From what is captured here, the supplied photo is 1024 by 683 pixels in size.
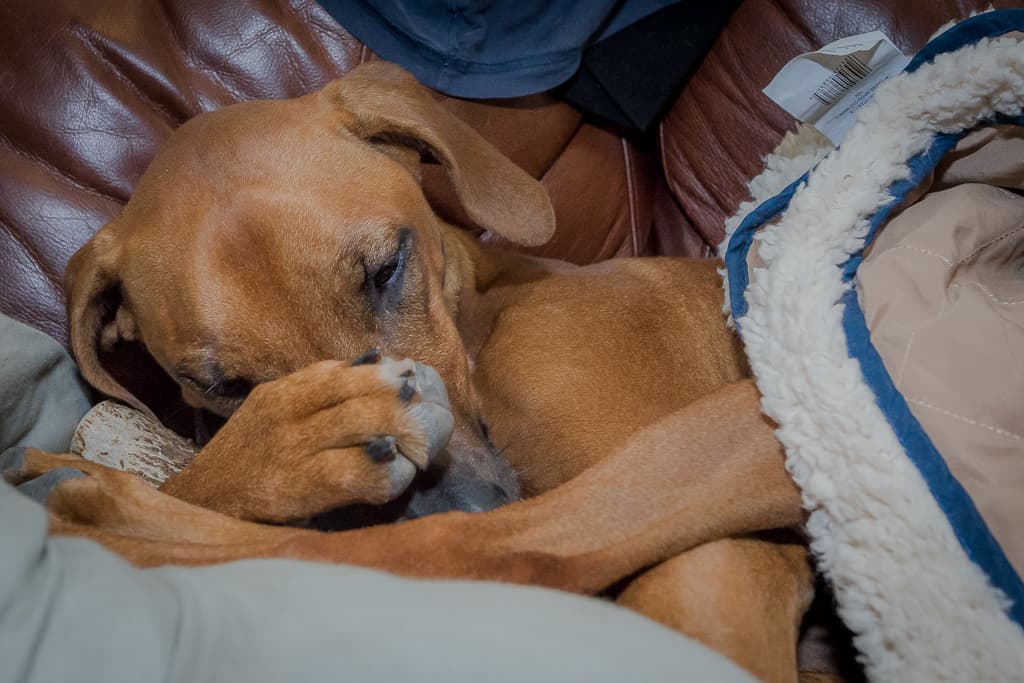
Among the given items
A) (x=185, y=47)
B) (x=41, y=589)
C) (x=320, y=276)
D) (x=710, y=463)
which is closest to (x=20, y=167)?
(x=185, y=47)

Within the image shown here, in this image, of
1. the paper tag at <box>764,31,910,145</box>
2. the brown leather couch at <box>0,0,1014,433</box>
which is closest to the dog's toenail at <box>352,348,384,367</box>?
the brown leather couch at <box>0,0,1014,433</box>

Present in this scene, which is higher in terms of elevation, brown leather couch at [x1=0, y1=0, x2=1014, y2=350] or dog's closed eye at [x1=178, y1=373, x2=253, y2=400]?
brown leather couch at [x1=0, y1=0, x2=1014, y2=350]

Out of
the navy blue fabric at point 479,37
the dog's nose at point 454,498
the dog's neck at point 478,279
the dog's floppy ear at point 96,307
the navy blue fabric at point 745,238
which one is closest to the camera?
the dog's nose at point 454,498

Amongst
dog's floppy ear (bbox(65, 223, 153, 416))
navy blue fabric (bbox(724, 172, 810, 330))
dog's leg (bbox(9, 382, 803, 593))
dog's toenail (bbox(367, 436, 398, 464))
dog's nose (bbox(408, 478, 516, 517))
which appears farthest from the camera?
dog's floppy ear (bbox(65, 223, 153, 416))

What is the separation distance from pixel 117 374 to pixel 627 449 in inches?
51.1

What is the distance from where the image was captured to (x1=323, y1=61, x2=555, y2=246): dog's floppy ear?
1.58 meters

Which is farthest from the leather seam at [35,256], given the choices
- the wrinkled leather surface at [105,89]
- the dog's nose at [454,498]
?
the dog's nose at [454,498]

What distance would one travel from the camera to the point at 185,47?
1877 millimetres

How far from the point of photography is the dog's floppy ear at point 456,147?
1.58 metres

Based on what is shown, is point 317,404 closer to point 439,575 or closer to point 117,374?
point 439,575

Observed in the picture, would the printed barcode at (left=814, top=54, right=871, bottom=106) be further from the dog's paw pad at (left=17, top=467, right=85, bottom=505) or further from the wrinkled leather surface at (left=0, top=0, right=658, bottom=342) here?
the dog's paw pad at (left=17, top=467, right=85, bottom=505)

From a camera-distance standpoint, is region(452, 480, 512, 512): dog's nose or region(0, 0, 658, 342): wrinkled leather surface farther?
region(0, 0, 658, 342): wrinkled leather surface

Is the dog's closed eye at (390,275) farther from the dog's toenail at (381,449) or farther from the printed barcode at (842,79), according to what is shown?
the printed barcode at (842,79)

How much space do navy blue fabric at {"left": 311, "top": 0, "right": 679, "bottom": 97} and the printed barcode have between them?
0.61 meters
